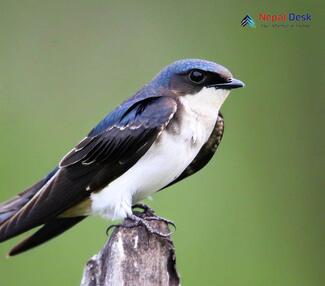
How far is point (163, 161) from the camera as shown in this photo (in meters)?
2.67

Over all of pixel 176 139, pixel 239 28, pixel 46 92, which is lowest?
pixel 176 139

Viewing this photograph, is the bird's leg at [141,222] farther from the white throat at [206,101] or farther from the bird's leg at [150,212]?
the white throat at [206,101]

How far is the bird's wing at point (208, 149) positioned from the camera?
2857 millimetres

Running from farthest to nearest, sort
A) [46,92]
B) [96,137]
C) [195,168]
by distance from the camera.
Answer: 1. [46,92]
2. [195,168]
3. [96,137]

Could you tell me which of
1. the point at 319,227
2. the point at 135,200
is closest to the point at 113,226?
the point at 135,200

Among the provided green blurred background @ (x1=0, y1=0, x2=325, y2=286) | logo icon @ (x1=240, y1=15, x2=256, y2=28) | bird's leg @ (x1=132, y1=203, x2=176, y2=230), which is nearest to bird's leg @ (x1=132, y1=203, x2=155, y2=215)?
bird's leg @ (x1=132, y1=203, x2=176, y2=230)

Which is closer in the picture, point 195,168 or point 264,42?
point 195,168

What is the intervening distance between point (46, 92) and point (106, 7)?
48cm

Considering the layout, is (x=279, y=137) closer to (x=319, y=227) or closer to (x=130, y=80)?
(x=319, y=227)

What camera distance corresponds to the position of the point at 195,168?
9.61ft

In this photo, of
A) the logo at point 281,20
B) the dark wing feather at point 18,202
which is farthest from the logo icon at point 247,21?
the dark wing feather at point 18,202

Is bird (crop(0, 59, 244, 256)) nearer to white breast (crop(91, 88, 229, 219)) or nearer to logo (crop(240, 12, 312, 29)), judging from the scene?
white breast (crop(91, 88, 229, 219))

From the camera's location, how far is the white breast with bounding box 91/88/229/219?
2.67m

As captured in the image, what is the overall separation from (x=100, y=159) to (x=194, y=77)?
1.16ft
